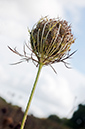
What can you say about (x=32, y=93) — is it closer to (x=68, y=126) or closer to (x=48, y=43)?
(x=48, y=43)

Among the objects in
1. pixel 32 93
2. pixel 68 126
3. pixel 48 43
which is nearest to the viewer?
pixel 32 93

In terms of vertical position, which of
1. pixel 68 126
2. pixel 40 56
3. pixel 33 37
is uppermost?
pixel 33 37

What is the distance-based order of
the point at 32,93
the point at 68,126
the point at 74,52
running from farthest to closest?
1. the point at 68,126
2. the point at 74,52
3. the point at 32,93

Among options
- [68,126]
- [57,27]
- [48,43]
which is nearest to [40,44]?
[48,43]

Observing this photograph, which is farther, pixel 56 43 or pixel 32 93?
pixel 56 43

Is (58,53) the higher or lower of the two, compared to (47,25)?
lower

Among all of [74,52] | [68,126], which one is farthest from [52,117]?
[74,52]

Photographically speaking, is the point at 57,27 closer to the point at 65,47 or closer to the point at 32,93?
the point at 65,47
